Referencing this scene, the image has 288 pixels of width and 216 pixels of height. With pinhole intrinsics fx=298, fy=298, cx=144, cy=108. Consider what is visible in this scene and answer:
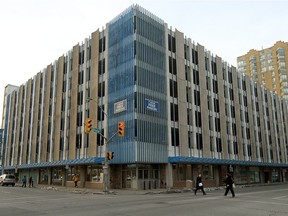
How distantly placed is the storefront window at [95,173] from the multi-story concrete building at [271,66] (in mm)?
87528

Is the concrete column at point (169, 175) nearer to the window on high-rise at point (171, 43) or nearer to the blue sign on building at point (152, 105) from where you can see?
the blue sign on building at point (152, 105)

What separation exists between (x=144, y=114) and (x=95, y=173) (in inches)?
427

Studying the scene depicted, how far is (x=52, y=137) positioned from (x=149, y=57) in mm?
22889

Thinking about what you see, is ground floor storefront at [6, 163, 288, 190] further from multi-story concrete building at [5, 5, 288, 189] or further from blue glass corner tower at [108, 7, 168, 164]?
blue glass corner tower at [108, 7, 168, 164]

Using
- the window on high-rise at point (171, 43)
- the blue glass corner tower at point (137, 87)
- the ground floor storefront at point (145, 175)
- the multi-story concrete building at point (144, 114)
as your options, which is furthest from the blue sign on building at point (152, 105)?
the window on high-rise at point (171, 43)

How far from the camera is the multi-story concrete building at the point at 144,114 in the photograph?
36938 millimetres

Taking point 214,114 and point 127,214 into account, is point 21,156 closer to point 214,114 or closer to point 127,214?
point 214,114

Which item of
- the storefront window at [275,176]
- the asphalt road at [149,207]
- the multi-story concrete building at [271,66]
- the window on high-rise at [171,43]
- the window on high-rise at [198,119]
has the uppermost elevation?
the multi-story concrete building at [271,66]

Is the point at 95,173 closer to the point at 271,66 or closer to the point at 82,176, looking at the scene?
the point at 82,176

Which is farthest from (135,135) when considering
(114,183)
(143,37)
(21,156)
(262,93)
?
(262,93)

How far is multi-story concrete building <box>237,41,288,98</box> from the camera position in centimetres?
11001

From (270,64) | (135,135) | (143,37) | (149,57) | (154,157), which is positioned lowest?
(154,157)

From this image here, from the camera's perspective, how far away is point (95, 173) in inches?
1572

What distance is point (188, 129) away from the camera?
4203 cm
